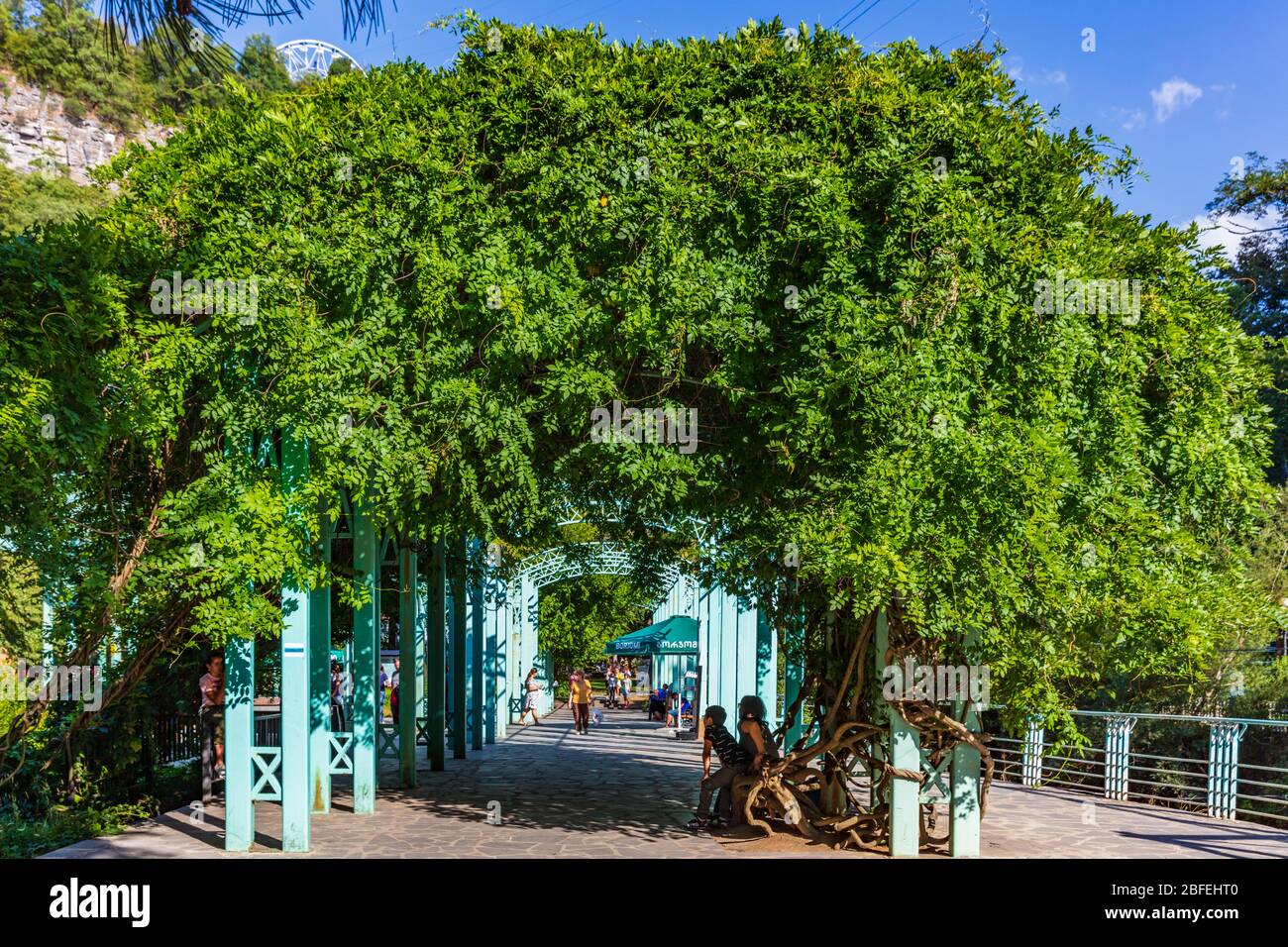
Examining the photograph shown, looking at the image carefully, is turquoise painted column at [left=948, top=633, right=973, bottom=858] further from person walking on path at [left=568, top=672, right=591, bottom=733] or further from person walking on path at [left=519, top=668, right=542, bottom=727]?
person walking on path at [left=519, top=668, right=542, bottom=727]

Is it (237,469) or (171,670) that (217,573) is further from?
(171,670)

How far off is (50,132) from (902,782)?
4356 inches

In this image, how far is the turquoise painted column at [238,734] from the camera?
10.0 m

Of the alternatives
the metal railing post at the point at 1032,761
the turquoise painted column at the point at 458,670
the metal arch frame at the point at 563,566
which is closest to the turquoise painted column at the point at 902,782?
the metal railing post at the point at 1032,761

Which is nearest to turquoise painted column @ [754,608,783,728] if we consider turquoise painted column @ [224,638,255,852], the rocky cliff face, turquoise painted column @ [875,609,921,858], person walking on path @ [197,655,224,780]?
turquoise painted column @ [875,609,921,858]

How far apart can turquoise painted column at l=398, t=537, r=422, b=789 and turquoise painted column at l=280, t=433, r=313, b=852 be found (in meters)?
4.49

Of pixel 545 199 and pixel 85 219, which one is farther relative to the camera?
pixel 545 199

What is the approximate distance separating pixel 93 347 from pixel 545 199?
3.88 m

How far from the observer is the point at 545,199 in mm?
9875

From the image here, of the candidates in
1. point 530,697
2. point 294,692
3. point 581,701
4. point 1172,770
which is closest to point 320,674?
point 294,692

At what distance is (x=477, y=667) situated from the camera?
70.8ft

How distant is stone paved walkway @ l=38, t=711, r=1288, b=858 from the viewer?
10.8m

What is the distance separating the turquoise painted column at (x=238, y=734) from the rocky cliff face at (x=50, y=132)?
101m
